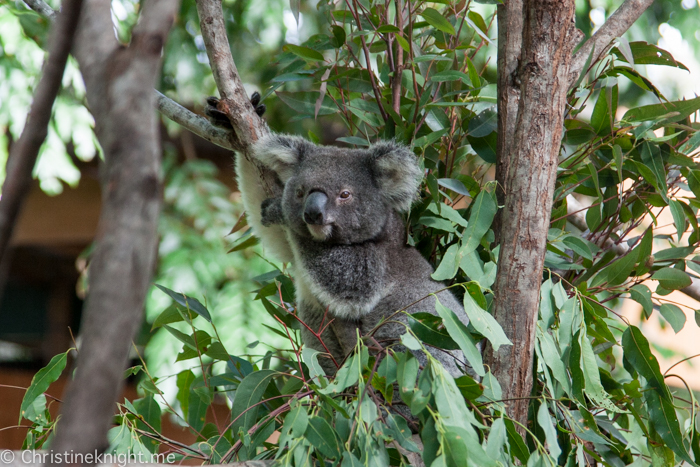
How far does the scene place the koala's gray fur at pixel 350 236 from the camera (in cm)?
192

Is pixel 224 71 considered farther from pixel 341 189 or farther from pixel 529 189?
pixel 529 189

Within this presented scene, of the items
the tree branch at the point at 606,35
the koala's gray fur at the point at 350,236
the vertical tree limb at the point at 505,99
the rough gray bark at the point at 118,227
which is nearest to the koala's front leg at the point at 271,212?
the koala's gray fur at the point at 350,236

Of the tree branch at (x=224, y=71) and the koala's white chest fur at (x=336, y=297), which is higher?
the tree branch at (x=224, y=71)

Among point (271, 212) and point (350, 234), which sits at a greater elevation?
point (271, 212)

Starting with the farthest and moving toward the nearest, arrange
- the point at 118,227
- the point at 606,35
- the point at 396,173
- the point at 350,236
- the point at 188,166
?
the point at 188,166 → the point at 350,236 → the point at 396,173 → the point at 606,35 → the point at 118,227

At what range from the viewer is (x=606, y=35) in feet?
5.79

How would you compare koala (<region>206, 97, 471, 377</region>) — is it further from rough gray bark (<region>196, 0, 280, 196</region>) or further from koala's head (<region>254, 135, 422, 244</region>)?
rough gray bark (<region>196, 0, 280, 196</region>)

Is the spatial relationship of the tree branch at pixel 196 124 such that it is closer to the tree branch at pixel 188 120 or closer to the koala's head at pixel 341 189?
the tree branch at pixel 188 120

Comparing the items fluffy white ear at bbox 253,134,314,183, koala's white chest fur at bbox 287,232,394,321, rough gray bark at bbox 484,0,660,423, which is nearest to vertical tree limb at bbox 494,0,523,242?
rough gray bark at bbox 484,0,660,423

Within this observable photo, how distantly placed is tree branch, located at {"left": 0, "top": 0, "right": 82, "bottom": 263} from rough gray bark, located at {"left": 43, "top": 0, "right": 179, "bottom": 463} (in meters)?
0.04

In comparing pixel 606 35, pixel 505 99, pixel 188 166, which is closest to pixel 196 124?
pixel 505 99

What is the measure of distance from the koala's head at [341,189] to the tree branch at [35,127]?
4.27 ft

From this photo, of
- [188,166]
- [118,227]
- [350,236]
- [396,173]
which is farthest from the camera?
[188,166]

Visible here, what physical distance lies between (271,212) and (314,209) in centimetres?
21
